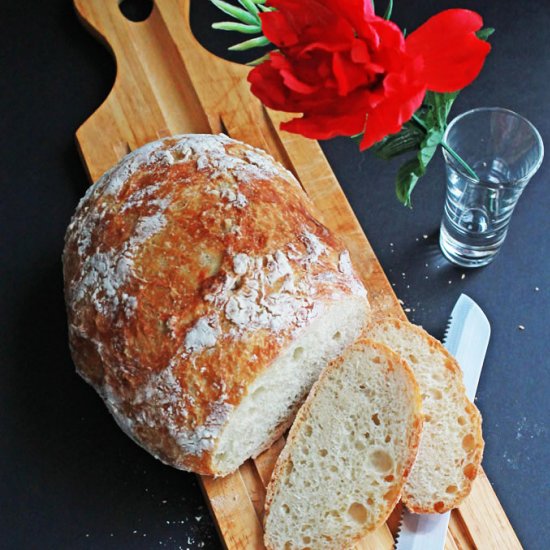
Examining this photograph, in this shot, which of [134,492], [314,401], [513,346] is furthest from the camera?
[513,346]

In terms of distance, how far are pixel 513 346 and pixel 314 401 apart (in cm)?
71

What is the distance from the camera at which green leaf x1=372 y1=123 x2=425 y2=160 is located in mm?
1685

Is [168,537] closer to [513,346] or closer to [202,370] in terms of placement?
[202,370]

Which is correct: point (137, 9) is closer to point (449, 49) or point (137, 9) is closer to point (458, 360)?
point (458, 360)

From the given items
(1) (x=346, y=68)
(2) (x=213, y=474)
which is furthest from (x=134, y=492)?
(1) (x=346, y=68)

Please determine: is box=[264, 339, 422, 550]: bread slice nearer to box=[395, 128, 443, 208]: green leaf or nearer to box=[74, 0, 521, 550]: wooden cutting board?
box=[74, 0, 521, 550]: wooden cutting board

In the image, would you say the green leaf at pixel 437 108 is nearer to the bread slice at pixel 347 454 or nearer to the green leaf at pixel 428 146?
the green leaf at pixel 428 146

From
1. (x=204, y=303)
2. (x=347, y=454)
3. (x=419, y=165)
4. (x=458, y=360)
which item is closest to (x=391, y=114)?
(x=419, y=165)

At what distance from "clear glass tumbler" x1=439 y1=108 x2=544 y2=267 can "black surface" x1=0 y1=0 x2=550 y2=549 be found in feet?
0.29

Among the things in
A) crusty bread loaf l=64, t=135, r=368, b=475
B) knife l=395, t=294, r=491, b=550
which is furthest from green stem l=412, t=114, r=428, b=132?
knife l=395, t=294, r=491, b=550

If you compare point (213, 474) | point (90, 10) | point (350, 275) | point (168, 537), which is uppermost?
point (90, 10)

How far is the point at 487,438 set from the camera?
7.45ft

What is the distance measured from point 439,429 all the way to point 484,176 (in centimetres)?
83

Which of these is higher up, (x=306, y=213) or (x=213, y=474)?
(x=306, y=213)
